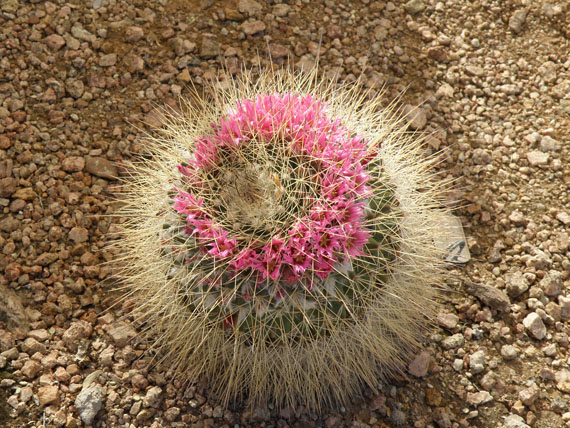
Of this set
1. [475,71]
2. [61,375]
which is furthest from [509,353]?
[61,375]

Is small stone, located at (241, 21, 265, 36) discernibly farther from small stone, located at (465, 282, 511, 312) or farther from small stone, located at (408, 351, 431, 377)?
small stone, located at (408, 351, 431, 377)

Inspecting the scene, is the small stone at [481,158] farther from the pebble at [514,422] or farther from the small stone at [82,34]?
the small stone at [82,34]

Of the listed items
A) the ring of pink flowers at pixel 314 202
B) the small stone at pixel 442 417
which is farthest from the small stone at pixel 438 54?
the small stone at pixel 442 417

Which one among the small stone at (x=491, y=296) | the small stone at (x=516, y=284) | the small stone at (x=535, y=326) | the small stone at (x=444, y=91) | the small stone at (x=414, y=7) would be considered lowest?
the small stone at (x=535, y=326)

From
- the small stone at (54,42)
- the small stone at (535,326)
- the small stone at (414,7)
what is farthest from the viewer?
the small stone at (414,7)

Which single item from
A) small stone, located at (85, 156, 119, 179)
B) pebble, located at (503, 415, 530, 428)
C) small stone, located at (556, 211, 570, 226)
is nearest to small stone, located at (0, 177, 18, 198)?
small stone, located at (85, 156, 119, 179)

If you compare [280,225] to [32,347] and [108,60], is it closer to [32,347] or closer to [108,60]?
[32,347]
